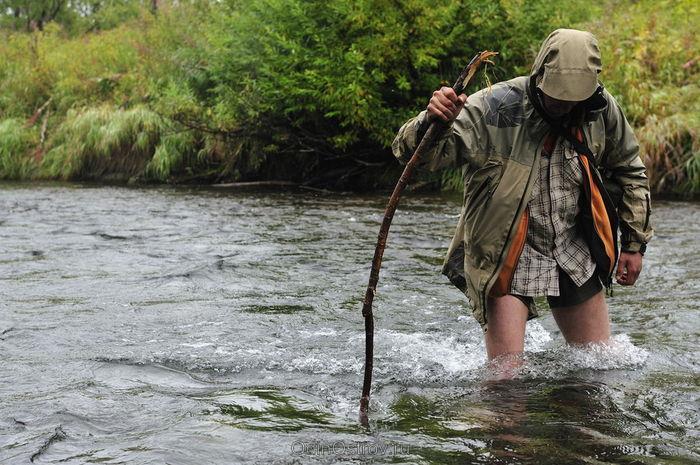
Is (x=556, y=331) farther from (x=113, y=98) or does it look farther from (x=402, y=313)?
(x=113, y=98)

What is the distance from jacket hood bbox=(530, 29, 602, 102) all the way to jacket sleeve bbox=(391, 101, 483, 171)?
357 mm

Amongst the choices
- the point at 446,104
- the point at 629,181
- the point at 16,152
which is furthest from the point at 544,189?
the point at 16,152

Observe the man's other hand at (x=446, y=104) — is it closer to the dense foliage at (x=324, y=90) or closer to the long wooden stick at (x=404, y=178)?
the long wooden stick at (x=404, y=178)

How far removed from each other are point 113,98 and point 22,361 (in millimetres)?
17043

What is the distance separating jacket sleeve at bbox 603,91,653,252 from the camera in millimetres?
4273

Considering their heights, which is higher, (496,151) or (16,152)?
(496,151)

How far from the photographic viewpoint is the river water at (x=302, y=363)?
367cm

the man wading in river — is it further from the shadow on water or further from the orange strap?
the shadow on water

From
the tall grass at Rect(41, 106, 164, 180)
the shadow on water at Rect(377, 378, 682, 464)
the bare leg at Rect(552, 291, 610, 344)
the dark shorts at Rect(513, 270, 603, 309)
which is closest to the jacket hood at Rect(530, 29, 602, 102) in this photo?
the dark shorts at Rect(513, 270, 603, 309)

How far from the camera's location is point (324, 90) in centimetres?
1495

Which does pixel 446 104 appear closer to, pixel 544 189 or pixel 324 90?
pixel 544 189

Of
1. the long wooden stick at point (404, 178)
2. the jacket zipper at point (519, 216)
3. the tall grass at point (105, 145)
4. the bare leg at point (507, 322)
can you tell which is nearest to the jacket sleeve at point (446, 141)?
the long wooden stick at point (404, 178)

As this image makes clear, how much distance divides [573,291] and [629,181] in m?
0.61

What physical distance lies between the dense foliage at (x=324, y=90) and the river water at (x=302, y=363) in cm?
537
